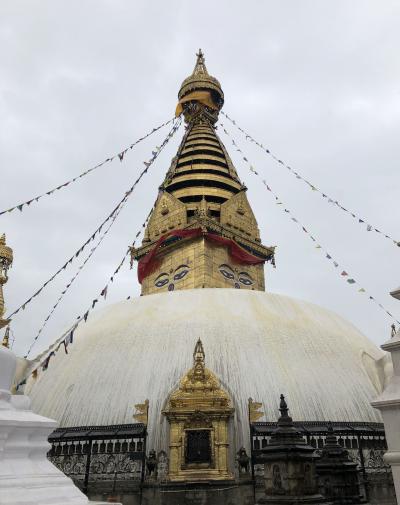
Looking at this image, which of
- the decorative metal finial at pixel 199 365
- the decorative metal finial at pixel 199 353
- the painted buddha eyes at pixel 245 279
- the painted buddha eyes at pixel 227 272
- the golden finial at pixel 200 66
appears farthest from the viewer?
the golden finial at pixel 200 66

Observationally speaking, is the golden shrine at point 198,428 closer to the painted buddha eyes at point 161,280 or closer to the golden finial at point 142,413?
the golden finial at point 142,413

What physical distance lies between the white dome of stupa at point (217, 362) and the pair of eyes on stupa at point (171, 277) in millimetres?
6621

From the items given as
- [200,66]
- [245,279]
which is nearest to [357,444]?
[245,279]

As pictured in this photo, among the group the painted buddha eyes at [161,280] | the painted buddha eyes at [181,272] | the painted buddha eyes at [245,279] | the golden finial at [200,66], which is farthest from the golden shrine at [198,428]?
the golden finial at [200,66]

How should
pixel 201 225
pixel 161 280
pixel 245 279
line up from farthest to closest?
pixel 245 279 → pixel 161 280 → pixel 201 225

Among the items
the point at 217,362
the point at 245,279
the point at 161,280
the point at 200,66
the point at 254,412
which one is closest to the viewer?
the point at 254,412

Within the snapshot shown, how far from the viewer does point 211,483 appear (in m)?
8.37

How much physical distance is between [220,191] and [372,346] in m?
12.1

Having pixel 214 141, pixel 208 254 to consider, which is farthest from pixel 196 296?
pixel 214 141

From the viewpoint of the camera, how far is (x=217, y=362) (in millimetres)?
10164

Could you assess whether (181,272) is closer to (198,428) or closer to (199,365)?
(199,365)

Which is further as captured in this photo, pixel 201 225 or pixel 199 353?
pixel 201 225

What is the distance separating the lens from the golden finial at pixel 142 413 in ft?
29.9

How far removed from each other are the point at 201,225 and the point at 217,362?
33.8 feet
